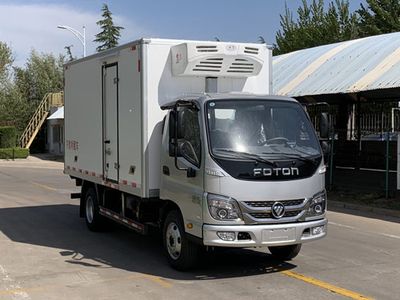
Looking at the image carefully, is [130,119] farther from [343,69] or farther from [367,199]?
[343,69]

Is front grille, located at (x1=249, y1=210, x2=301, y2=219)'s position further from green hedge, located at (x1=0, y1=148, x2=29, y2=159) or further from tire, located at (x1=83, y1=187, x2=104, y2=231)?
green hedge, located at (x1=0, y1=148, x2=29, y2=159)

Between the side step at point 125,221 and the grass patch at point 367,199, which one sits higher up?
the side step at point 125,221

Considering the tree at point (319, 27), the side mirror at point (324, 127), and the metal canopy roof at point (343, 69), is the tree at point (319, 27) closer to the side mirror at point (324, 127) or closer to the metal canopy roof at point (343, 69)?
the metal canopy roof at point (343, 69)

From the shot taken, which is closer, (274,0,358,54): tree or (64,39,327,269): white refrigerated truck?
(64,39,327,269): white refrigerated truck

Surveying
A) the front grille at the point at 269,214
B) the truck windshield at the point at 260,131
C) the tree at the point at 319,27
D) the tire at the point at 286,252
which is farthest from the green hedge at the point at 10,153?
the front grille at the point at 269,214

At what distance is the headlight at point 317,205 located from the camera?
720 centimetres

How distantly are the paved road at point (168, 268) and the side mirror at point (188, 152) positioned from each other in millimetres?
1426

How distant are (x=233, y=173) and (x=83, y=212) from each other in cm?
549

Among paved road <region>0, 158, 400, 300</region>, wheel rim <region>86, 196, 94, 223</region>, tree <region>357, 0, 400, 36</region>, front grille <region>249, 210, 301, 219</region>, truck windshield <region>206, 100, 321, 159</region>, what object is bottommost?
paved road <region>0, 158, 400, 300</region>

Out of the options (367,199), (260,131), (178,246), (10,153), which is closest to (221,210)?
(178,246)

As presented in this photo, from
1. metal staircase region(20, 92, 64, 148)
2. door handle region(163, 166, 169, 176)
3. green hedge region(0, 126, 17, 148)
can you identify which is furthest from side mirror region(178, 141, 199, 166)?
metal staircase region(20, 92, 64, 148)

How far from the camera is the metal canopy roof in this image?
53.9 ft

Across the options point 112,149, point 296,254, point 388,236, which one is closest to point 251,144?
point 296,254

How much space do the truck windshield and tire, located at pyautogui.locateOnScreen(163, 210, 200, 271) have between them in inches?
47.3
